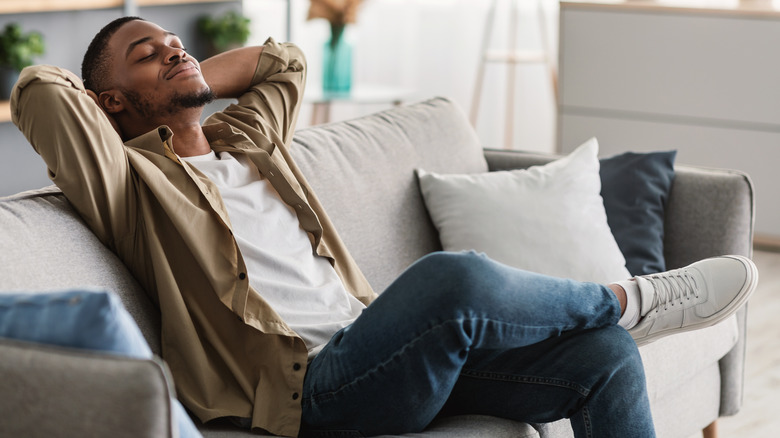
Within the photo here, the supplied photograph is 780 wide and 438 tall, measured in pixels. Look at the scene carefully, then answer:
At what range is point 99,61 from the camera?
179cm

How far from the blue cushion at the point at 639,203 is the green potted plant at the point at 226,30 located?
2.60 metres

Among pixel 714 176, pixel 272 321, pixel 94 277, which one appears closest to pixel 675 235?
pixel 714 176

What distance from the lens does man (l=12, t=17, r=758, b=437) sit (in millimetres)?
1419

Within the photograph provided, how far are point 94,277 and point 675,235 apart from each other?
1442 millimetres

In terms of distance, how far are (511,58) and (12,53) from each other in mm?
2417

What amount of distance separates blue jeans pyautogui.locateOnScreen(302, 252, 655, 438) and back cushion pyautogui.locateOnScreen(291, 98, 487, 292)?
1.89 ft

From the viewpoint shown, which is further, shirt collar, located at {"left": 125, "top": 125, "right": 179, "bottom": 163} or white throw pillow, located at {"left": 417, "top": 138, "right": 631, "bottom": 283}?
white throw pillow, located at {"left": 417, "top": 138, "right": 631, "bottom": 283}

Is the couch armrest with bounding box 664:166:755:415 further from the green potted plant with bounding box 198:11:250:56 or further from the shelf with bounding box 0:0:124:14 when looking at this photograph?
the green potted plant with bounding box 198:11:250:56

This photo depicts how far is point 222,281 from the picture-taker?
1.54 m

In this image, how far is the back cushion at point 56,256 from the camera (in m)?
1.43

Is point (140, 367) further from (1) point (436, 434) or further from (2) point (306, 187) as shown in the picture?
(2) point (306, 187)

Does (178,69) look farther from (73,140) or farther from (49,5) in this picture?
(49,5)

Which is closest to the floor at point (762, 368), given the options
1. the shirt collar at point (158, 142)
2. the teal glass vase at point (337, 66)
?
the shirt collar at point (158, 142)

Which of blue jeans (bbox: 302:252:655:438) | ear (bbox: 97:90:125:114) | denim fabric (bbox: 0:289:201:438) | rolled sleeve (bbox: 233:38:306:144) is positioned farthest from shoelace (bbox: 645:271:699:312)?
ear (bbox: 97:90:125:114)
